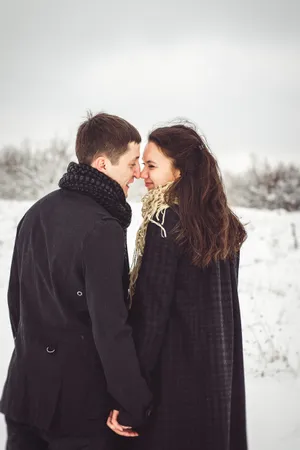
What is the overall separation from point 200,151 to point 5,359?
3.08 meters

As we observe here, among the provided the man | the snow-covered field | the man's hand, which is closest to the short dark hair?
the man

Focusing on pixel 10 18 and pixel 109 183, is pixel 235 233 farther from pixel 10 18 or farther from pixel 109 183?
pixel 10 18

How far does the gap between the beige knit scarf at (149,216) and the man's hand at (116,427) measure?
1.29 feet

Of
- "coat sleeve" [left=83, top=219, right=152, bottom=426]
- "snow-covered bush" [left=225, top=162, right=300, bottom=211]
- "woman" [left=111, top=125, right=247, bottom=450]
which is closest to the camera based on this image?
"coat sleeve" [left=83, top=219, right=152, bottom=426]

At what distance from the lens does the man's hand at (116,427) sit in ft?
5.14

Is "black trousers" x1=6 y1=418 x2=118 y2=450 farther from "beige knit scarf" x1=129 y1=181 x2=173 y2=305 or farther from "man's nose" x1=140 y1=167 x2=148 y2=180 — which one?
"man's nose" x1=140 y1=167 x2=148 y2=180

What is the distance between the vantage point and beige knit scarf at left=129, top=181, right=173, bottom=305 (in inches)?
65.0

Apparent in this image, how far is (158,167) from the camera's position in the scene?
5.96ft

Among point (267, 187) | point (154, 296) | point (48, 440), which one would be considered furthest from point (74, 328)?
point (267, 187)

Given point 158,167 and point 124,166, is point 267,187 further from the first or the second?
point 124,166

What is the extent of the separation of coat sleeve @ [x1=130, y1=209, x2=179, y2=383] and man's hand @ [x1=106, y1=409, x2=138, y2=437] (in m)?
0.16

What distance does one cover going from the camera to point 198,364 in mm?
1653

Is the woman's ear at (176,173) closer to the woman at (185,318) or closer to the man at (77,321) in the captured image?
the woman at (185,318)

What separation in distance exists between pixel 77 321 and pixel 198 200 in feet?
1.88
